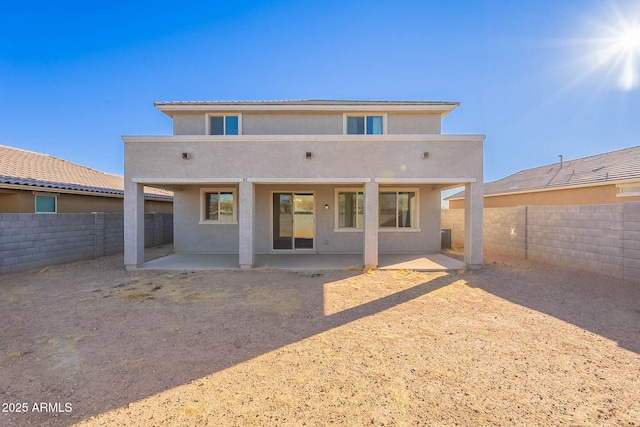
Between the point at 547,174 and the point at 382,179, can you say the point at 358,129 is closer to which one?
the point at 382,179

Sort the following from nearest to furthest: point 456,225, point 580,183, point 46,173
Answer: point 46,173 → point 580,183 → point 456,225

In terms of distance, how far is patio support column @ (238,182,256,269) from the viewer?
28.0 feet

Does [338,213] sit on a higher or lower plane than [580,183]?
lower

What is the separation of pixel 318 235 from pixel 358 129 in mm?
4833

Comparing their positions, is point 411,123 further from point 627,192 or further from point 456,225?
point 627,192

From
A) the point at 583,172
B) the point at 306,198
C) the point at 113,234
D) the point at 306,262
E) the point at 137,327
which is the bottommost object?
the point at 137,327

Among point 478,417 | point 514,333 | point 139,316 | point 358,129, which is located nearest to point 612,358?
point 514,333

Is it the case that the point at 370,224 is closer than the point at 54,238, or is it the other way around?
the point at 370,224

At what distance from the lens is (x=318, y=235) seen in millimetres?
11258

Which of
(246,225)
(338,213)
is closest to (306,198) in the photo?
(338,213)

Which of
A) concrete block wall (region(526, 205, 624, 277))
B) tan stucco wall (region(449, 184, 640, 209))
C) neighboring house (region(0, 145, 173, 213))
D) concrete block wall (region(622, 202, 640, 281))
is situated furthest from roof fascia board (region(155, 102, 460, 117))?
tan stucco wall (region(449, 184, 640, 209))

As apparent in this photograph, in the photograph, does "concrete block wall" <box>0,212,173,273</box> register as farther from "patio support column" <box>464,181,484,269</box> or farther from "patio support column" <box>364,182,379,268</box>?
"patio support column" <box>464,181,484,269</box>

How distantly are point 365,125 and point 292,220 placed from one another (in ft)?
16.7

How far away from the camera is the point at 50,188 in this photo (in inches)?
439
